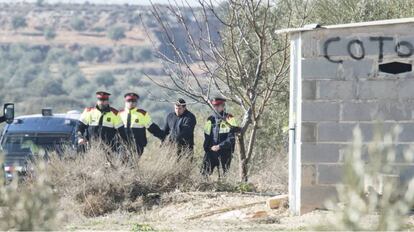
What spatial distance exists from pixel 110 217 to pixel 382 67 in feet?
12.8

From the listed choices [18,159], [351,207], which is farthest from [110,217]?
[351,207]

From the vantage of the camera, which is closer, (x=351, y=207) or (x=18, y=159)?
(x=351, y=207)

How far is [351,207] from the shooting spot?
4.72 meters

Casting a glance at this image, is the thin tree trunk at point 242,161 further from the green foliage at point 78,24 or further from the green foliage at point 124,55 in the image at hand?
the green foliage at point 78,24

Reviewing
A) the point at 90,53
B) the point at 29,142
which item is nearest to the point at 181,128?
the point at 29,142

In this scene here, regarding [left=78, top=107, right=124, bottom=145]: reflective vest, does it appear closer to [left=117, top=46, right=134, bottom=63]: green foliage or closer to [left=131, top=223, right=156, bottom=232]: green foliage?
[left=131, top=223, right=156, bottom=232]: green foliage

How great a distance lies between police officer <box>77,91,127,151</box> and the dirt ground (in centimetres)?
161

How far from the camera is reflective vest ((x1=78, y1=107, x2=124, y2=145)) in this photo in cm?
1577

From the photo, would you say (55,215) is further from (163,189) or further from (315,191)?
(163,189)

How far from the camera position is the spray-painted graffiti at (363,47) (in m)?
11.8

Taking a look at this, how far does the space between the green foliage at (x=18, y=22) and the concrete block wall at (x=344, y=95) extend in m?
98.9

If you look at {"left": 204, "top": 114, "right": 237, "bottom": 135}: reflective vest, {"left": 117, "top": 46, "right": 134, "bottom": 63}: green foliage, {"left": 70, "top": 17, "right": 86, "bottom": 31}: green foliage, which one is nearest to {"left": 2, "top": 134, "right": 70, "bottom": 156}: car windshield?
{"left": 204, "top": 114, "right": 237, "bottom": 135}: reflective vest

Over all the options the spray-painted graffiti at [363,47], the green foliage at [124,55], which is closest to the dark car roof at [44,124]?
the spray-painted graffiti at [363,47]

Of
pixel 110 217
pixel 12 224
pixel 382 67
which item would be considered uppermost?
pixel 382 67
